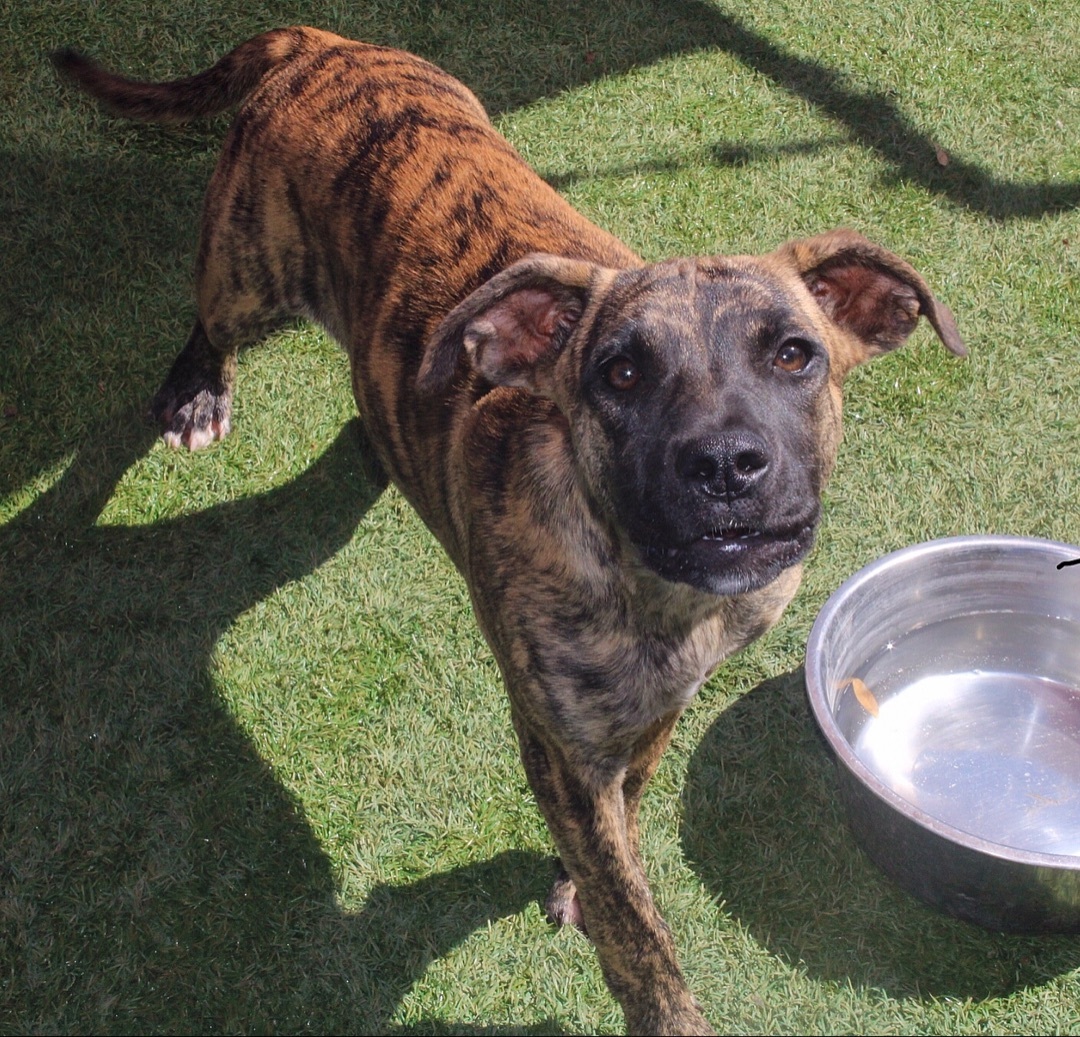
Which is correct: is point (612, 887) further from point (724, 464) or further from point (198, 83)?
point (198, 83)

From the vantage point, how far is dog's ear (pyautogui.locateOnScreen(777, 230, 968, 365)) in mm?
3057

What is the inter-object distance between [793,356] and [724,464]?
18.8 inches

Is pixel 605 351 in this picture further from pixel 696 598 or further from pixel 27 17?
pixel 27 17

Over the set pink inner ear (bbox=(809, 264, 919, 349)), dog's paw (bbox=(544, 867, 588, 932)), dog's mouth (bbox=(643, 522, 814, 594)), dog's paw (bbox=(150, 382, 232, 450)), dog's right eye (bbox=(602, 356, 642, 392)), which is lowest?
dog's paw (bbox=(544, 867, 588, 932))

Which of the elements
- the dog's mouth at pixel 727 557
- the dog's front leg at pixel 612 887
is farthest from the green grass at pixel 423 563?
the dog's mouth at pixel 727 557

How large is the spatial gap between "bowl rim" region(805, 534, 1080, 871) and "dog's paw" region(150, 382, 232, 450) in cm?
261

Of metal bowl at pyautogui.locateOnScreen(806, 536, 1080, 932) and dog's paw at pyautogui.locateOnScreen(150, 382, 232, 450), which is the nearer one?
metal bowl at pyautogui.locateOnScreen(806, 536, 1080, 932)

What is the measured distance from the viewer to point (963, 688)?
4297mm

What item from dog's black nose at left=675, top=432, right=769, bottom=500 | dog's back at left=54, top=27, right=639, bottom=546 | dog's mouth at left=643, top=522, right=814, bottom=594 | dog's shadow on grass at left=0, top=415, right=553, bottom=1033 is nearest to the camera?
dog's black nose at left=675, top=432, right=769, bottom=500

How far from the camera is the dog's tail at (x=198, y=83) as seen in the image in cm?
440

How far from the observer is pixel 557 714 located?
3.09 meters

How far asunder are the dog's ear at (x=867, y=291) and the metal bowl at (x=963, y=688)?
0.92 metres

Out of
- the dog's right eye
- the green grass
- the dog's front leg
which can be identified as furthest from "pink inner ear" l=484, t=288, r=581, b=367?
the green grass

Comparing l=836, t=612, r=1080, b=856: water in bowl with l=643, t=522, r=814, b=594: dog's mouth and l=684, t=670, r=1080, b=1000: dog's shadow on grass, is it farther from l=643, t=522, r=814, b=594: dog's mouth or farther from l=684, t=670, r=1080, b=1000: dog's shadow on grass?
l=643, t=522, r=814, b=594: dog's mouth
